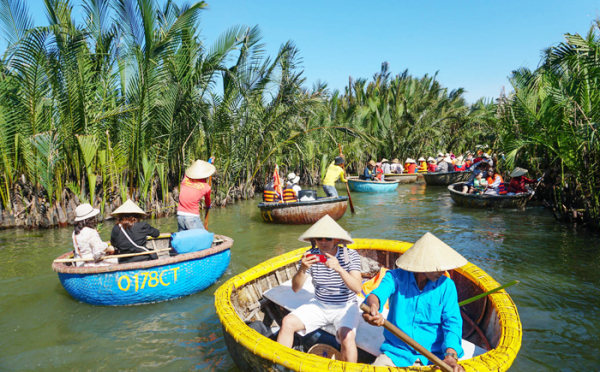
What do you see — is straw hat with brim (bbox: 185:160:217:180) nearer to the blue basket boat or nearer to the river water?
the river water

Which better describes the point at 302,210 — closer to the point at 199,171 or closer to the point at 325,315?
the point at 199,171

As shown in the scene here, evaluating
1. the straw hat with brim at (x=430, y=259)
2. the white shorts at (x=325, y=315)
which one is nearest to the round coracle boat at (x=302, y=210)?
the white shorts at (x=325, y=315)

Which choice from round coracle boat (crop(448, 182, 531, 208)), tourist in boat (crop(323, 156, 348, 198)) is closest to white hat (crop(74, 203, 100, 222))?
tourist in boat (crop(323, 156, 348, 198))

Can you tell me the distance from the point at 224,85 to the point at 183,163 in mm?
3098

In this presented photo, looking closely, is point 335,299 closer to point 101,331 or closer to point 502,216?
point 101,331

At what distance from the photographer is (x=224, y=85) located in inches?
488

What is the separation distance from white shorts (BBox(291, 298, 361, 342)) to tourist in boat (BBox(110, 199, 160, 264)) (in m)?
3.06

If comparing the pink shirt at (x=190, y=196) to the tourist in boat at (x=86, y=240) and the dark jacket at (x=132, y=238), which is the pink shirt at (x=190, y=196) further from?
the tourist in boat at (x=86, y=240)

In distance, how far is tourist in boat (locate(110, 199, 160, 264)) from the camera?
5137 mm

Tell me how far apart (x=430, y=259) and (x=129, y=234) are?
167 inches

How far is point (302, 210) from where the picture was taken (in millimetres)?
9734

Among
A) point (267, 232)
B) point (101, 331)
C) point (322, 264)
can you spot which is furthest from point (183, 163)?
point (322, 264)

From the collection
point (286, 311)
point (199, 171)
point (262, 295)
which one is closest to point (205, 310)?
point (262, 295)

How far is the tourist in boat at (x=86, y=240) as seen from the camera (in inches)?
193
